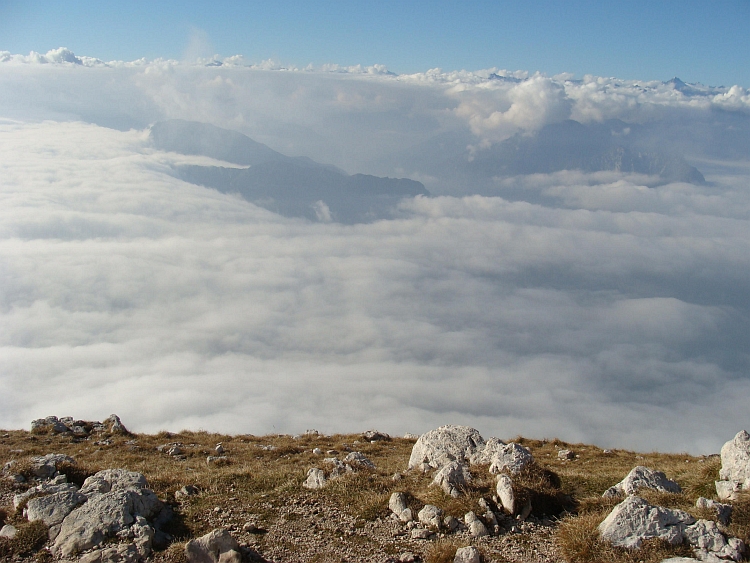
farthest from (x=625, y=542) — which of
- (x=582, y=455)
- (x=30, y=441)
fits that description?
(x=30, y=441)

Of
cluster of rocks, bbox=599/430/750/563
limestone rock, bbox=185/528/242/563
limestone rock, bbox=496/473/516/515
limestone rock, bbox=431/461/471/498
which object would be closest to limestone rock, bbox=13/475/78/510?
limestone rock, bbox=185/528/242/563

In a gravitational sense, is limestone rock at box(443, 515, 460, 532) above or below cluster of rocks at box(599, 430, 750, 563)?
below

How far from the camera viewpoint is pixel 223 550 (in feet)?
32.3

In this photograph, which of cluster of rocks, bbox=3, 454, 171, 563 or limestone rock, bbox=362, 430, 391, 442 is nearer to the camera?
cluster of rocks, bbox=3, 454, 171, 563

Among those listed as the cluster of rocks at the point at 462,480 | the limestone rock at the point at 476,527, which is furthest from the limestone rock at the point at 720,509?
the limestone rock at the point at 476,527

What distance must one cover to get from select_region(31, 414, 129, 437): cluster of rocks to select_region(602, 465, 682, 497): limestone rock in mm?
25453

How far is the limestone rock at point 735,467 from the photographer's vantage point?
1139 centimetres

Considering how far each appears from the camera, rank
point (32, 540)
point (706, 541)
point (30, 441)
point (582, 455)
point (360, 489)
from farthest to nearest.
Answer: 1. point (30, 441)
2. point (582, 455)
3. point (360, 489)
4. point (32, 540)
5. point (706, 541)

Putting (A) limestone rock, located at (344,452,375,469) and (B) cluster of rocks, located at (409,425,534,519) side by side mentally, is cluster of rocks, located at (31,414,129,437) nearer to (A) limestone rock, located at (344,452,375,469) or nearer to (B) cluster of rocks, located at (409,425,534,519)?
(A) limestone rock, located at (344,452,375,469)

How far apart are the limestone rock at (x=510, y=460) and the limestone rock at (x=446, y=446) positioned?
1.94m

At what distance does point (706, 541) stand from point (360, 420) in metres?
174

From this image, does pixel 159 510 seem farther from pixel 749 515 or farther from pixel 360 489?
pixel 749 515

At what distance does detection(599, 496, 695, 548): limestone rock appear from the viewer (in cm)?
945

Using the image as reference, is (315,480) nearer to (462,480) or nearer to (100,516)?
(462,480)
